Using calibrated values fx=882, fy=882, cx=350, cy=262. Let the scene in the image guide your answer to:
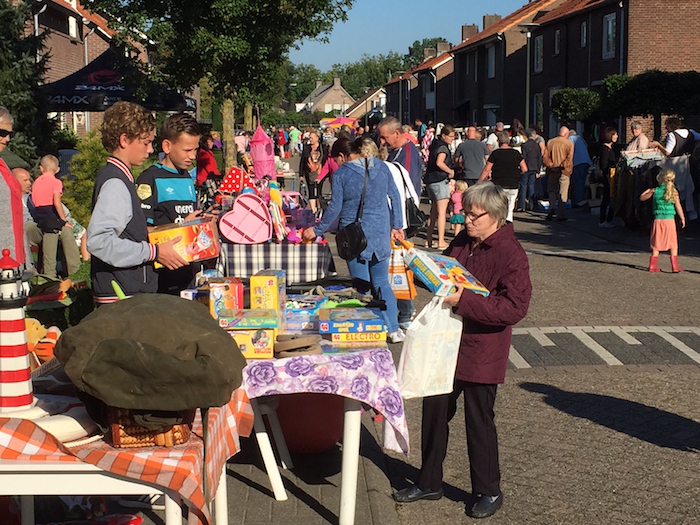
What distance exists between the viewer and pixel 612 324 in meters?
9.62

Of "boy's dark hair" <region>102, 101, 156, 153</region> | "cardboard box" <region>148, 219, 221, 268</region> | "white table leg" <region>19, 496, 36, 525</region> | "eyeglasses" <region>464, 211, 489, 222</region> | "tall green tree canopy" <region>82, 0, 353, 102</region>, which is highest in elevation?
"tall green tree canopy" <region>82, 0, 353, 102</region>

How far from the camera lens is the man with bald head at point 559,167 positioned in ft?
63.5

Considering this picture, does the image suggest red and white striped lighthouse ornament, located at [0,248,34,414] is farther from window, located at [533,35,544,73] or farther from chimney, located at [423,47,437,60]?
chimney, located at [423,47,437,60]

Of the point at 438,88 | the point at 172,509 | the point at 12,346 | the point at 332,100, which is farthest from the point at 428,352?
the point at 332,100

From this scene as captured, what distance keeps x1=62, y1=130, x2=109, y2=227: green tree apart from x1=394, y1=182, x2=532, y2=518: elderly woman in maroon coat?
11803 millimetres

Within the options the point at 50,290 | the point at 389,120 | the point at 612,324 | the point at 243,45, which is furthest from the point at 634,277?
the point at 243,45

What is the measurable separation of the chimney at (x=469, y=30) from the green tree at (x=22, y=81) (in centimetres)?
5449

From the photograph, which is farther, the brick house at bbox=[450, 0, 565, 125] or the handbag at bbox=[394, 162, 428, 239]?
the brick house at bbox=[450, 0, 565, 125]

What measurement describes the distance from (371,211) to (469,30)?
213 ft

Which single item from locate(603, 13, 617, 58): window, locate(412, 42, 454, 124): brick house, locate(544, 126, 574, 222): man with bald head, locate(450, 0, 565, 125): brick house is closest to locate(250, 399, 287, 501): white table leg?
locate(544, 126, 574, 222): man with bald head

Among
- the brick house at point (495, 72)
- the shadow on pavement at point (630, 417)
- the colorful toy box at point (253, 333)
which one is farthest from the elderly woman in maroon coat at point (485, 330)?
the brick house at point (495, 72)

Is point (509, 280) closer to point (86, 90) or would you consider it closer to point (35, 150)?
point (35, 150)

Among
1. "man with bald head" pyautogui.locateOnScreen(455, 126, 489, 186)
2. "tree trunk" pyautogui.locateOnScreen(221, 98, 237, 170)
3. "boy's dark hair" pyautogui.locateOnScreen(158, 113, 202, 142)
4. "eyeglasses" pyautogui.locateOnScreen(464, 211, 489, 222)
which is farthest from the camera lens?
"tree trunk" pyautogui.locateOnScreen(221, 98, 237, 170)

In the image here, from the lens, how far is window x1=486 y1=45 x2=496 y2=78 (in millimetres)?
53000
